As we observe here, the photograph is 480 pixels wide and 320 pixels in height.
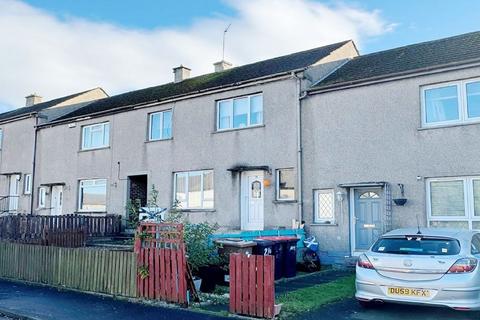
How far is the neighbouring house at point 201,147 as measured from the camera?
1538 centimetres

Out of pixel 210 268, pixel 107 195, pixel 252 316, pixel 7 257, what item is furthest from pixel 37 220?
pixel 252 316

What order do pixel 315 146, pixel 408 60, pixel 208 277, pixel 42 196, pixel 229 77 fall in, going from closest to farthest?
pixel 208 277, pixel 408 60, pixel 315 146, pixel 229 77, pixel 42 196

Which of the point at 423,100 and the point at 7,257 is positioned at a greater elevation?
the point at 423,100

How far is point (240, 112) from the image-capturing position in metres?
16.8

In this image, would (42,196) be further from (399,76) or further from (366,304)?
(366,304)

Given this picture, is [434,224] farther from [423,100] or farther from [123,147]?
[123,147]

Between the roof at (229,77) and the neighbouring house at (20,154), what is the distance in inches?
109

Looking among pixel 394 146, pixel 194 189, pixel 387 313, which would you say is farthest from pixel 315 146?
pixel 387 313

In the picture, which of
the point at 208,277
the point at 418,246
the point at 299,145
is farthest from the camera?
the point at 299,145

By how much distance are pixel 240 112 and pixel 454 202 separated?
25.7 ft

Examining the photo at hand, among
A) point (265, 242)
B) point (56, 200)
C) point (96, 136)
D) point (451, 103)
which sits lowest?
point (265, 242)

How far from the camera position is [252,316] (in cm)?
765

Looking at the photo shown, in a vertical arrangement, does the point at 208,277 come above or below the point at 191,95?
below

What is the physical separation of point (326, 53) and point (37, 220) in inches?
458
